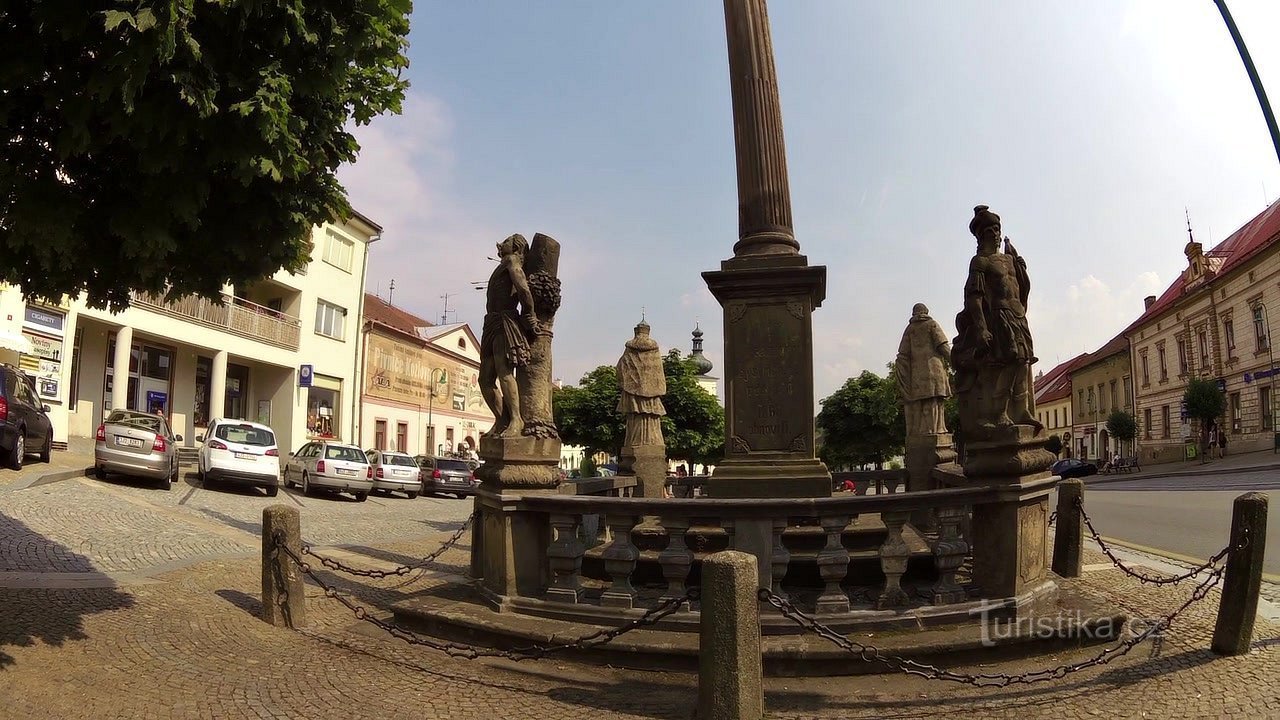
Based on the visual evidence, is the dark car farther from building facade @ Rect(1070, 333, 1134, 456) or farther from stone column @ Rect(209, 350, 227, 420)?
stone column @ Rect(209, 350, 227, 420)

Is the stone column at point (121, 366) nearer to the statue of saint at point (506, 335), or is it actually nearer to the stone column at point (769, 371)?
the statue of saint at point (506, 335)

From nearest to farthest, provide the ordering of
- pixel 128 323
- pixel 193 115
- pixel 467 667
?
pixel 193 115, pixel 467 667, pixel 128 323

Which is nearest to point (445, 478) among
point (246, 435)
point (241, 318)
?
point (246, 435)

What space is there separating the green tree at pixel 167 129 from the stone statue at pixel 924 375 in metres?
9.33

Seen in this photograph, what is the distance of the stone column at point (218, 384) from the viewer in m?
26.5

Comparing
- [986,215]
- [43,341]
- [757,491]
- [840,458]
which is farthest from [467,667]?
[840,458]

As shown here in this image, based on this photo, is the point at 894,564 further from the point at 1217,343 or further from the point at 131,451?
the point at 1217,343

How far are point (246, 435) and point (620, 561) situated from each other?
601 inches

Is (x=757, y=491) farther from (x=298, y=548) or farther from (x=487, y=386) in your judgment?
(x=298, y=548)

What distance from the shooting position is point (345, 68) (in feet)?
14.9

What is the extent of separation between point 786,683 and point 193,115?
454cm

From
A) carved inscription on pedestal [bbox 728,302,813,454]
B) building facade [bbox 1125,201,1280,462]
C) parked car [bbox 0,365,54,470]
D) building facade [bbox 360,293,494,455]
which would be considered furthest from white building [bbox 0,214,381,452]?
building facade [bbox 1125,201,1280,462]

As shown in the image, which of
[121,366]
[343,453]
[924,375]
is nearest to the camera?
[924,375]

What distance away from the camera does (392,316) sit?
45.0m
